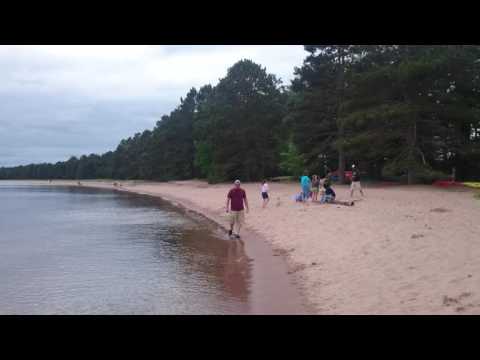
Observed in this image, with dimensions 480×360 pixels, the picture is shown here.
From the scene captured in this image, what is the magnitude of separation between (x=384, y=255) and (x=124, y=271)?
6.19m

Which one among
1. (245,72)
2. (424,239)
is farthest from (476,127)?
(245,72)

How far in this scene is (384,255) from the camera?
357 inches

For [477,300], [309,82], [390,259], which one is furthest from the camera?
[309,82]

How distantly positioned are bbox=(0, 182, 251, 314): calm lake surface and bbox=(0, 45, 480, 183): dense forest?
604 inches

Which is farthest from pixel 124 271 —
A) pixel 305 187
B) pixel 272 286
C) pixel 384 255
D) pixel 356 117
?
pixel 356 117

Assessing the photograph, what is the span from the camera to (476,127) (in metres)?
29.0

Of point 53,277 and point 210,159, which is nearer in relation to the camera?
point 53,277

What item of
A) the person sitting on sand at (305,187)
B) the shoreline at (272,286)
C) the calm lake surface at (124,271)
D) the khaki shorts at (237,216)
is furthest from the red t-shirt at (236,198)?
the person sitting on sand at (305,187)

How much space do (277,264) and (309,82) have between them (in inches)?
1131

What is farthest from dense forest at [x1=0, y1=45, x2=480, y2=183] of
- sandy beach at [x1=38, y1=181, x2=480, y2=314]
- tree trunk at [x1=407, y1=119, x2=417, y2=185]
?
sandy beach at [x1=38, y1=181, x2=480, y2=314]

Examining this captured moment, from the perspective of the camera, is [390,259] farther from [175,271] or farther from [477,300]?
[175,271]

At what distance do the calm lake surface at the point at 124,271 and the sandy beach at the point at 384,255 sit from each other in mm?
1538

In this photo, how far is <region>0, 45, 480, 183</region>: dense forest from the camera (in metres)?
26.3

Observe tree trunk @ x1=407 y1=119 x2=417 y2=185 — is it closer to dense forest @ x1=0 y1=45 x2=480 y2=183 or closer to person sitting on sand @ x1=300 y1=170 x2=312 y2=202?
dense forest @ x1=0 y1=45 x2=480 y2=183
